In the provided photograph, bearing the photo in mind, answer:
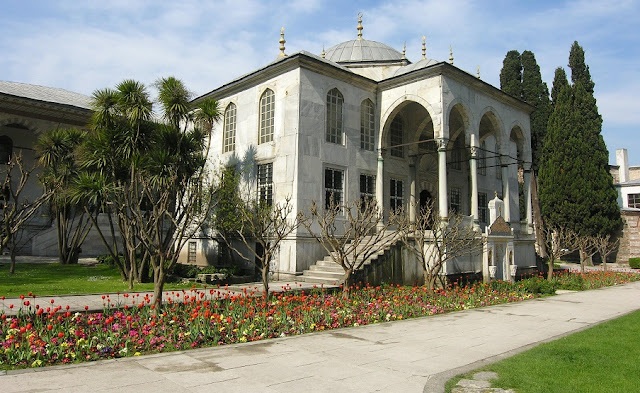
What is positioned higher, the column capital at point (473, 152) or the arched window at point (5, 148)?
the arched window at point (5, 148)

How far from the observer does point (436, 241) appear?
1476 centimetres

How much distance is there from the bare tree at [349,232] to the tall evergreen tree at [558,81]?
88.6 ft

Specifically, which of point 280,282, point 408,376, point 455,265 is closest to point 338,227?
point 280,282

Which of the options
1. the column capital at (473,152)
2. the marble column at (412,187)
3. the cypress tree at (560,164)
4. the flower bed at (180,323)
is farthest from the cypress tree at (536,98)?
the flower bed at (180,323)

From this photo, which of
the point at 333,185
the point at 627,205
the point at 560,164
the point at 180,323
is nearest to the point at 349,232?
the point at 180,323

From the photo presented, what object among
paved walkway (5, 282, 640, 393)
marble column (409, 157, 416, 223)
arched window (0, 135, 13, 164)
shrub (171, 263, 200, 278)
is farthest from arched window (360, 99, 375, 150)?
arched window (0, 135, 13, 164)

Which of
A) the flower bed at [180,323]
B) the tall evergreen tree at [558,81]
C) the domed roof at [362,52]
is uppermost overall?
the tall evergreen tree at [558,81]

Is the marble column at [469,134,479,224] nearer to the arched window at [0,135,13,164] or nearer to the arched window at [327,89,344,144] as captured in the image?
the arched window at [327,89,344,144]

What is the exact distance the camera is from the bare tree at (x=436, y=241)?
1476cm

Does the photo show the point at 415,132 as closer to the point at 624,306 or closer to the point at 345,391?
the point at 624,306

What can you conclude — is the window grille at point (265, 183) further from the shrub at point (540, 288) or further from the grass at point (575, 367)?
the grass at point (575, 367)

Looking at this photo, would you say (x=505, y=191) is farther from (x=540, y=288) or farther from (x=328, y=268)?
(x=328, y=268)

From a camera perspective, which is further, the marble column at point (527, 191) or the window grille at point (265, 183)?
the marble column at point (527, 191)

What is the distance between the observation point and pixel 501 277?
19.0 m
